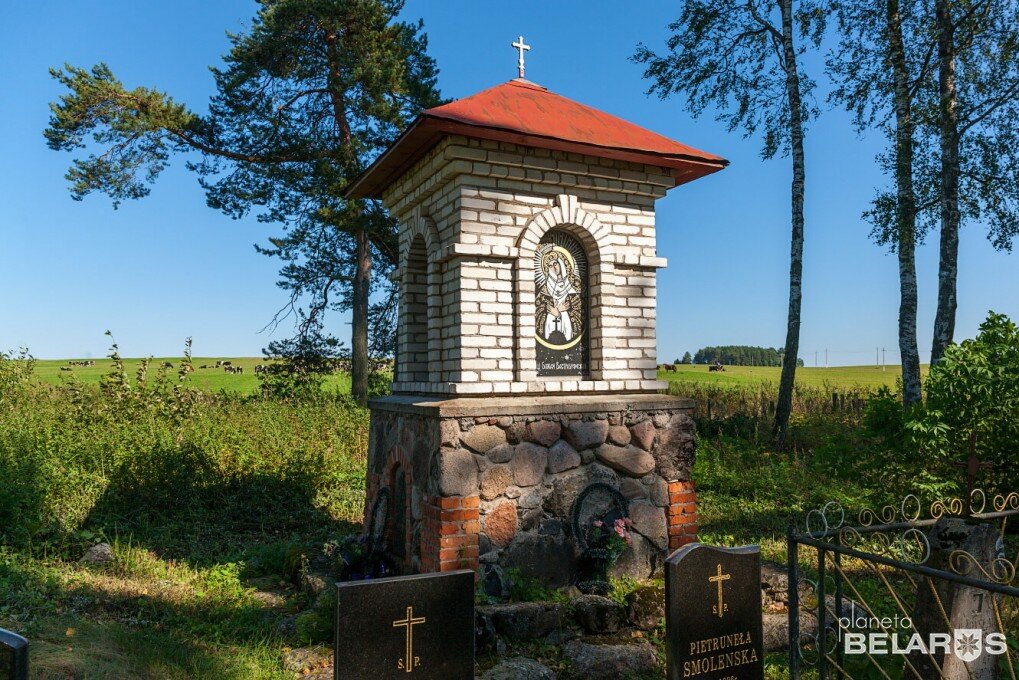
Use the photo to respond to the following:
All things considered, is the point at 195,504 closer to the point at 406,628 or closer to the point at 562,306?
the point at 562,306

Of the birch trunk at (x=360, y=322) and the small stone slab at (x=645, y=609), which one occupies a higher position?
the birch trunk at (x=360, y=322)

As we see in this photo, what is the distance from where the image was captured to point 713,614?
4.14 m

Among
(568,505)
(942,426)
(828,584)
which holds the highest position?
(942,426)

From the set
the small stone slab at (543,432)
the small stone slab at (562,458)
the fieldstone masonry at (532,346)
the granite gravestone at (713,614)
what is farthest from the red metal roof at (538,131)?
the granite gravestone at (713,614)

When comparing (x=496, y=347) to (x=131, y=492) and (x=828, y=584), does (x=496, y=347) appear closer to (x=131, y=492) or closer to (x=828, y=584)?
(x=828, y=584)

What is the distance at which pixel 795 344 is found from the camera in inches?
556

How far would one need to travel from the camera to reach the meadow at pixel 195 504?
17.5 ft

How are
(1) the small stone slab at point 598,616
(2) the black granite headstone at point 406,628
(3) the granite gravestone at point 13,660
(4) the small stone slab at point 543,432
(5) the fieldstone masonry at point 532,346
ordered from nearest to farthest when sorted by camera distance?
(3) the granite gravestone at point 13,660 → (2) the black granite headstone at point 406,628 → (1) the small stone slab at point 598,616 → (5) the fieldstone masonry at point 532,346 → (4) the small stone slab at point 543,432

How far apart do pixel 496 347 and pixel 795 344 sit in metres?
10.3

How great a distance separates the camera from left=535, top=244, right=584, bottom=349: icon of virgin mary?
6.06 metres

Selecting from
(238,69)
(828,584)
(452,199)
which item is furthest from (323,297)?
(828,584)

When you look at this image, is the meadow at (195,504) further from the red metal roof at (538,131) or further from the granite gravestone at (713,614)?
the red metal roof at (538,131)

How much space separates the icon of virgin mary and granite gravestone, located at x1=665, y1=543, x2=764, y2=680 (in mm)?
2436

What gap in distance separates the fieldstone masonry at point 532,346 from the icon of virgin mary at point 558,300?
1 cm
